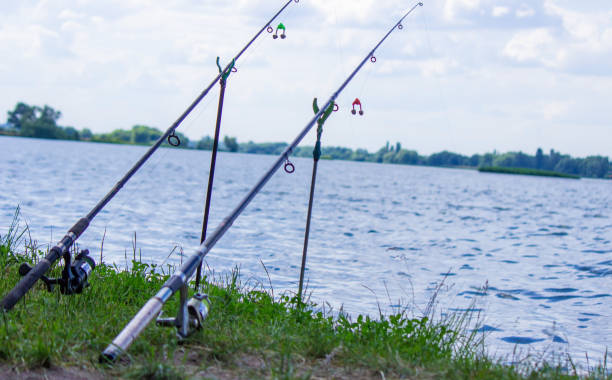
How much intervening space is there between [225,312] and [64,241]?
1.32 m

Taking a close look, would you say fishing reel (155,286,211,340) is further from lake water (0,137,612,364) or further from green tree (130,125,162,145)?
green tree (130,125,162,145)

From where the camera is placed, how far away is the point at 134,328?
3.14 meters

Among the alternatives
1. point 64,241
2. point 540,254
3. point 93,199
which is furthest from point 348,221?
point 64,241

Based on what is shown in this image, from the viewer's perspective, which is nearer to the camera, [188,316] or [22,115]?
[188,316]

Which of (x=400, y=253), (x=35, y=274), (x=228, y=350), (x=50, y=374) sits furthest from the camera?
(x=400, y=253)

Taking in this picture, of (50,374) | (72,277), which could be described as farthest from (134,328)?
(72,277)

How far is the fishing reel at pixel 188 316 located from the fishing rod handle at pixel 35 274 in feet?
3.36

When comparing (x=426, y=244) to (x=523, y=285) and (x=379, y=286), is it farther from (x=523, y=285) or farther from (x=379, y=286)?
(x=379, y=286)

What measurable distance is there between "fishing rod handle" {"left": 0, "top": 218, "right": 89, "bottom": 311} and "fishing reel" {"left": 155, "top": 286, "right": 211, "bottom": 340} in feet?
3.36

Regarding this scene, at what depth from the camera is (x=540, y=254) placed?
16109 millimetres

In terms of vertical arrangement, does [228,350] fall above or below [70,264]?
below

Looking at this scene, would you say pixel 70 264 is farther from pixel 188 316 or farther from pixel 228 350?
pixel 228 350

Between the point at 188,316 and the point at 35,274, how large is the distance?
3.99ft

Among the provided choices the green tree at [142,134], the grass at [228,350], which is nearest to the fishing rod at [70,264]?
the grass at [228,350]
